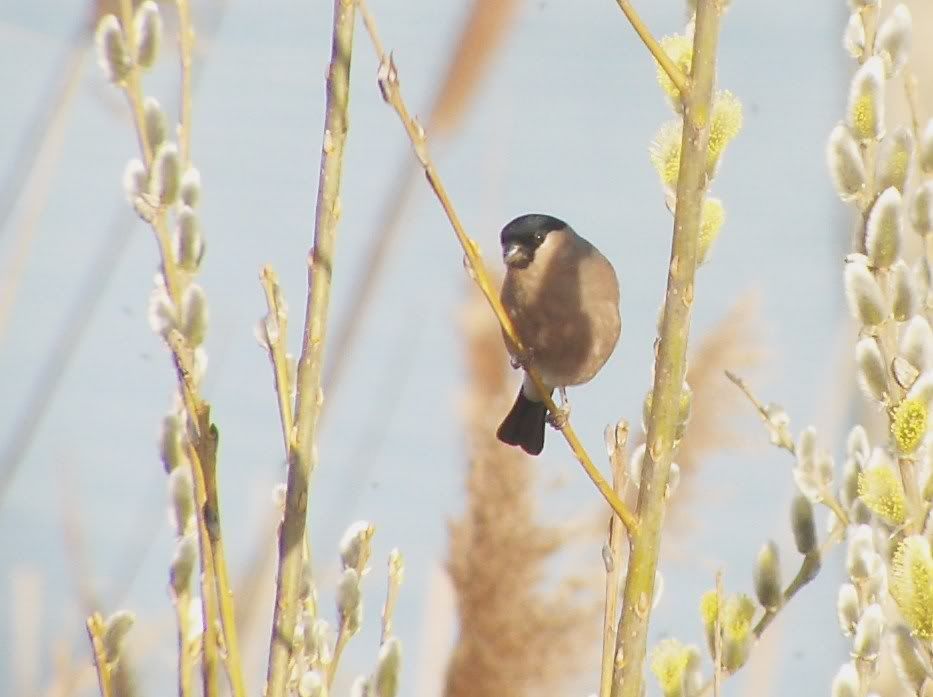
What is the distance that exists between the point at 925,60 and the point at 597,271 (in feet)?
1.26

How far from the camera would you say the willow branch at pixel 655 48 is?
0.48 metres

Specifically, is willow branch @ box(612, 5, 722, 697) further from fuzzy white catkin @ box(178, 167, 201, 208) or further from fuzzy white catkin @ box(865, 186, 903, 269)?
fuzzy white catkin @ box(178, 167, 201, 208)

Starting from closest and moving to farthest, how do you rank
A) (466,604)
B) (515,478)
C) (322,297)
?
(322,297), (466,604), (515,478)

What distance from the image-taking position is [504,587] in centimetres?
76

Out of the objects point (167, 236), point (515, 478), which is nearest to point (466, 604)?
point (515, 478)

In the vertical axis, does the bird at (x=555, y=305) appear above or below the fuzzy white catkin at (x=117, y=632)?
above

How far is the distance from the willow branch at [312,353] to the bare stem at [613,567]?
123 millimetres

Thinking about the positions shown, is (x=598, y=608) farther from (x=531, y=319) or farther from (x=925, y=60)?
(x=925, y=60)

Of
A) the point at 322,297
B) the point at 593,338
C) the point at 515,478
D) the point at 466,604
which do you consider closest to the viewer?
the point at 322,297

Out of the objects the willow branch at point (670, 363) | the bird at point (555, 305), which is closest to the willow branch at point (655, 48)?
the willow branch at point (670, 363)

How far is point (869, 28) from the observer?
583 millimetres

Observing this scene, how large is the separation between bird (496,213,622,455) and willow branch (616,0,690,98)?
22.4 inches

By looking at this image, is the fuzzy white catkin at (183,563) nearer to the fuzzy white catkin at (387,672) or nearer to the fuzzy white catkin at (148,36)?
the fuzzy white catkin at (387,672)

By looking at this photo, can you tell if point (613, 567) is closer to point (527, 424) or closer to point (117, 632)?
point (117, 632)
